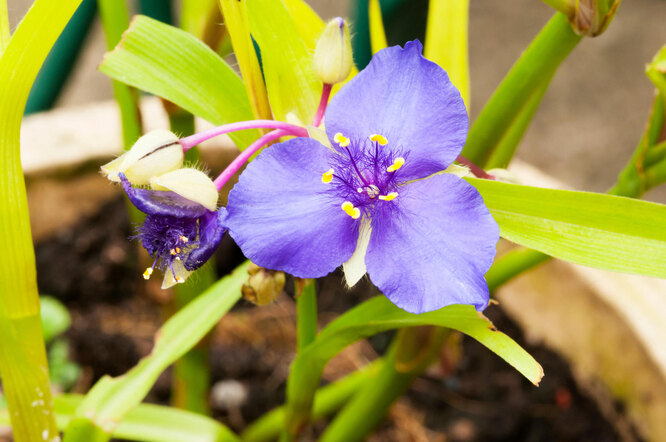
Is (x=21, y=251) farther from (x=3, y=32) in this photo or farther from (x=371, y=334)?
(x=371, y=334)

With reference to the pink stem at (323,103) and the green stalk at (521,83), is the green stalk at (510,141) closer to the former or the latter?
the green stalk at (521,83)

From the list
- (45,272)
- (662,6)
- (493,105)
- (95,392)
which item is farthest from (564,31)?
(662,6)

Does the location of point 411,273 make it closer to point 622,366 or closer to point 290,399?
point 290,399

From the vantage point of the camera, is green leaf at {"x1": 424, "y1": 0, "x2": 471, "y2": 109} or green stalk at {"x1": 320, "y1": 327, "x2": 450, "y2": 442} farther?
green stalk at {"x1": 320, "y1": 327, "x2": 450, "y2": 442}

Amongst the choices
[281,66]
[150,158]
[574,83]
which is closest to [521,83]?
[281,66]

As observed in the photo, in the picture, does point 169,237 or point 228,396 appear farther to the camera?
point 228,396

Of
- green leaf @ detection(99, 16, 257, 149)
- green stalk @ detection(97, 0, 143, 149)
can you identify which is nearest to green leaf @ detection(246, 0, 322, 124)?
green leaf @ detection(99, 16, 257, 149)

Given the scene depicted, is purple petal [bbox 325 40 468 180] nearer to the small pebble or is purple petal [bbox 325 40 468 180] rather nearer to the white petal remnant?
the white petal remnant

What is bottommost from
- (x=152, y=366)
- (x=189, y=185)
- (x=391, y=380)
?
(x=391, y=380)
